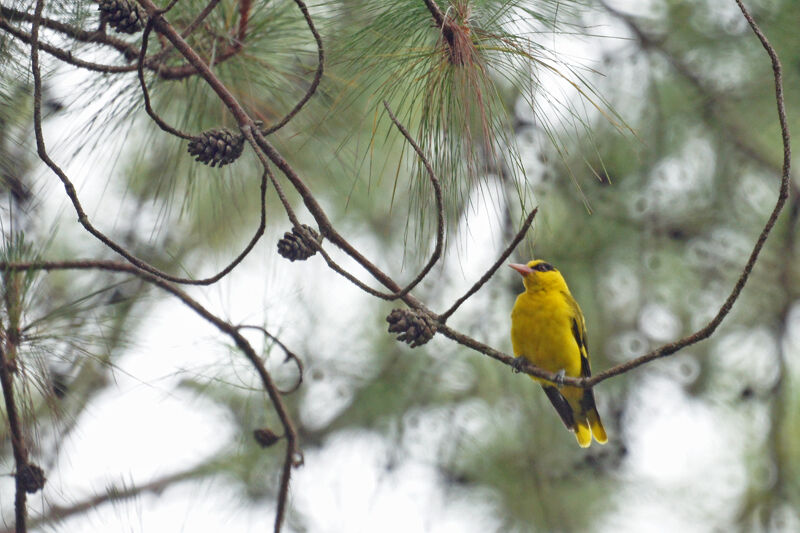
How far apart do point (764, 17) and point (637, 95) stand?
67 centimetres

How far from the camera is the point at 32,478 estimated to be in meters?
1.63

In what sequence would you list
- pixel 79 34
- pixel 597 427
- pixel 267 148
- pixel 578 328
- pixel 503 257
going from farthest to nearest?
pixel 597 427
pixel 578 328
pixel 79 34
pixel 267 148
pixel 503 257

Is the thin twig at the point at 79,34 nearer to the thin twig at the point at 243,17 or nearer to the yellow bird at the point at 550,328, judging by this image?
the thin twig at the point at 243,17

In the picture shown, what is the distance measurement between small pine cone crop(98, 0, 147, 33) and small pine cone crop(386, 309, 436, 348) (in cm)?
79

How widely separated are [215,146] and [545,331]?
158 centimetres

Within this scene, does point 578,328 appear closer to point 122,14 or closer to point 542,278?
point 542,278

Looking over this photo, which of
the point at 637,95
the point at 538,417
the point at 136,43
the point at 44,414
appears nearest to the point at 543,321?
the point at 538,417

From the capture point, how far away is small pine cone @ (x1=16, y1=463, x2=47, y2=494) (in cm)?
159

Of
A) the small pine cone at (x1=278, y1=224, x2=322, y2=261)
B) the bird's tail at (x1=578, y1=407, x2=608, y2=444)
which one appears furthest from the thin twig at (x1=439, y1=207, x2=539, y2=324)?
the bird's tail at (x1=578, y1=407, x2=608, y2=444)

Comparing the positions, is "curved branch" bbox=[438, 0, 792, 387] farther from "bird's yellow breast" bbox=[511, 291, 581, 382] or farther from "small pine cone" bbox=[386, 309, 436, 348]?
"bird's yellow breast" bbox=[511, 291, 581, 382]

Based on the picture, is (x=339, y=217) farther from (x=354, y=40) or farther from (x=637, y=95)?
(x=354, y=40)

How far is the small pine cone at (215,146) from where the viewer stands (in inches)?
60.1

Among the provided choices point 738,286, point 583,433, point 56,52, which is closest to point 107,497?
point 56,52

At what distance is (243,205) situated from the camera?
3.85 metres
